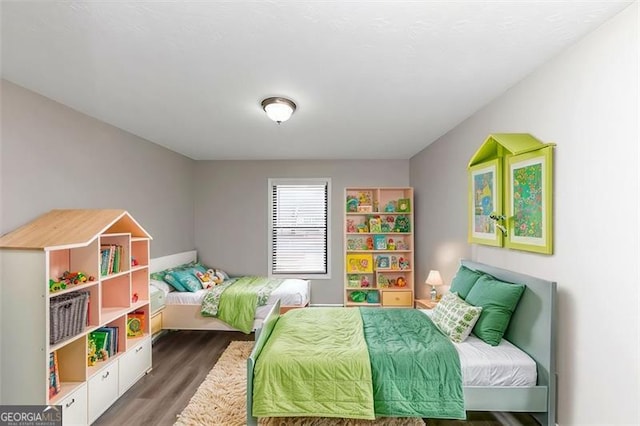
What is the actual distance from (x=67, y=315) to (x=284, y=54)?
2.27m

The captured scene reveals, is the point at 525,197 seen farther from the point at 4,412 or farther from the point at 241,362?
the point at 4,412

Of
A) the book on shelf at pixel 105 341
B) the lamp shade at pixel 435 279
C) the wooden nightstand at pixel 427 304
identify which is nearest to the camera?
the book on shelf at pixel 105 341

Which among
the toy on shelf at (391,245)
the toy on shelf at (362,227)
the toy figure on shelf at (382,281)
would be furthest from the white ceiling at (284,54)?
the toy figure on shelf at (382,281)

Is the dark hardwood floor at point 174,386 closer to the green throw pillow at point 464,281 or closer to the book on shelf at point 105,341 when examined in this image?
the book on shelf at point 105,341

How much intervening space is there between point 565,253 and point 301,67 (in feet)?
6.82

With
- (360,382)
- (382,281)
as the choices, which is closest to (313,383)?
(360,382)

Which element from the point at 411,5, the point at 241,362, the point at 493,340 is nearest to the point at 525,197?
the point at 493,340

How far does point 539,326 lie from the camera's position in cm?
210

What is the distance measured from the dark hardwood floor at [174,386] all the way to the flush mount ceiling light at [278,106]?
8.26 ft

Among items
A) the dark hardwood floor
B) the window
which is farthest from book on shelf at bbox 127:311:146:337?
the window

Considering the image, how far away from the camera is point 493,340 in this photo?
2297mm

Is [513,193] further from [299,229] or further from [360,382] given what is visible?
[299,229]

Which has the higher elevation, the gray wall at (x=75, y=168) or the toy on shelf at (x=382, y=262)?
the gray wall at (x=75, y=168)

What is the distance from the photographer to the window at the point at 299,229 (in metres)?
5.39
